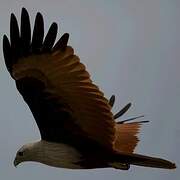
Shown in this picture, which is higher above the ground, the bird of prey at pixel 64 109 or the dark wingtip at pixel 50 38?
the dark wingtip at pixel 50 38

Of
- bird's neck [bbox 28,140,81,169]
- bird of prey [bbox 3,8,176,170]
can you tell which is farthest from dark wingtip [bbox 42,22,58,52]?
bird's neck [bbox 28,140,81,169]

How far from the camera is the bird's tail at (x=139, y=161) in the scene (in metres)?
0.88

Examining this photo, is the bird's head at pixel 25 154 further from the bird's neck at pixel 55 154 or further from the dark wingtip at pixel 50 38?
the dark wingtip at pixel 50 38

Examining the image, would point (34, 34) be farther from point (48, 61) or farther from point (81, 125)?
point (81, 125)

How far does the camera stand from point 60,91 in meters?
0.93

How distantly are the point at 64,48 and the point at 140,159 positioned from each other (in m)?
0.19

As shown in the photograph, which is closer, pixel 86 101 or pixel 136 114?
pixel 86 101

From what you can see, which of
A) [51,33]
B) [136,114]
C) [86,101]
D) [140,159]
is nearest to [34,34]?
[51,33]

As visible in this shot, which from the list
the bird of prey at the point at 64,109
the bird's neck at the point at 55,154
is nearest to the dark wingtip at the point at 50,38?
the bird of prey at the point at 64,109

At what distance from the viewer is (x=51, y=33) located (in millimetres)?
873

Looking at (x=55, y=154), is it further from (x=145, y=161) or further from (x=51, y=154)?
(x=145, y=161)

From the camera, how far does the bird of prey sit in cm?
92

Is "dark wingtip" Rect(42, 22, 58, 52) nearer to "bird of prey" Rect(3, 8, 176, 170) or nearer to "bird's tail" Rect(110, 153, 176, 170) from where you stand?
"bird of prey" Rect(3, 8, 176, 170)

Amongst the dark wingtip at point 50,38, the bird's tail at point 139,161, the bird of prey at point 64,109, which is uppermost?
the dark wingtip at point 50,38
